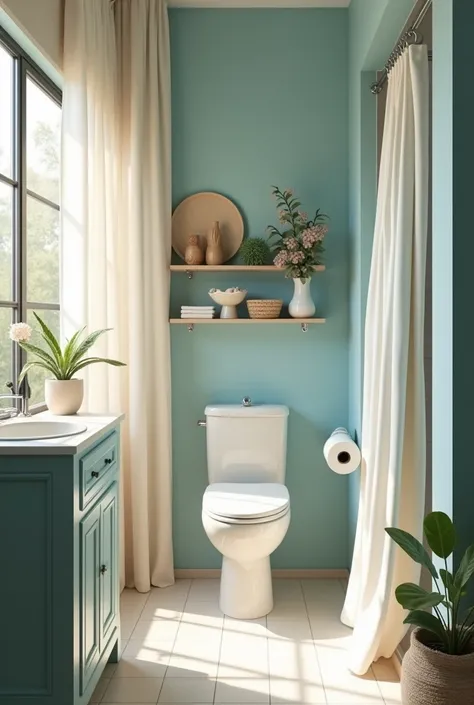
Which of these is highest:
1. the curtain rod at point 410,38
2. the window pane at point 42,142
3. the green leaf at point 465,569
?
the curtain rod at point 410,38

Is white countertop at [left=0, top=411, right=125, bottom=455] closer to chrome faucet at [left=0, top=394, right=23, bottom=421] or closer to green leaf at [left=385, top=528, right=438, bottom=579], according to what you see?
chrome faucet at [left=0, top=394, right=23, bottom=421]

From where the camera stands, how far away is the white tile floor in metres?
2.30

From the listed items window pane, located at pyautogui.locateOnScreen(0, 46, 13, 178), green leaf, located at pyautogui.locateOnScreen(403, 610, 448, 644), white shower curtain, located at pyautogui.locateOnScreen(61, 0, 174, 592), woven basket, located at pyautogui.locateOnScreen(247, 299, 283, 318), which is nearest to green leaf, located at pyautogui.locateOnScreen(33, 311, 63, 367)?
white shower curtain, located at pyautogui.locateOnScreen(61, 0, 174, 592)

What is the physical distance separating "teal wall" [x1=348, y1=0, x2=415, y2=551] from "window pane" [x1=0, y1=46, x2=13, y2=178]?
141cm

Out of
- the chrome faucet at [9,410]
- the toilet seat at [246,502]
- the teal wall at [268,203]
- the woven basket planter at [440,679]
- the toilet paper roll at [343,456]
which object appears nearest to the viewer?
the woven basket planter at [440,679]

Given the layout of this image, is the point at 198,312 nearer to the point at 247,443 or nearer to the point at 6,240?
the point at 247,443

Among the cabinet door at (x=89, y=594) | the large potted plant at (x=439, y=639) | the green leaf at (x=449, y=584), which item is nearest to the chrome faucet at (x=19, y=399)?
the cabinet door at (x=89, y=594)

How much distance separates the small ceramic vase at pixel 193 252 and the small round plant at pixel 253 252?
21 centimetres

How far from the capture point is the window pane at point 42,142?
9.04 ft

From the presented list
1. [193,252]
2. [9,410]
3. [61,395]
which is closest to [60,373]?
[61,395]

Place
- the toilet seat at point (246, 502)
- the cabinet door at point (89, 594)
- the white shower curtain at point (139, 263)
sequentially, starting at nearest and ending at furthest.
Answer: the cabinet door at point (89, 594) → the toilet seat at point (246, 502) → the white shower curtain at point (139, 263)

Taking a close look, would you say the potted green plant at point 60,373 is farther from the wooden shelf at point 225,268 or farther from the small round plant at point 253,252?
the small round plant at point 253,252

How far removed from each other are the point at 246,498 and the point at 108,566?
74 centimetres

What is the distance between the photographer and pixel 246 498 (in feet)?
9.48
